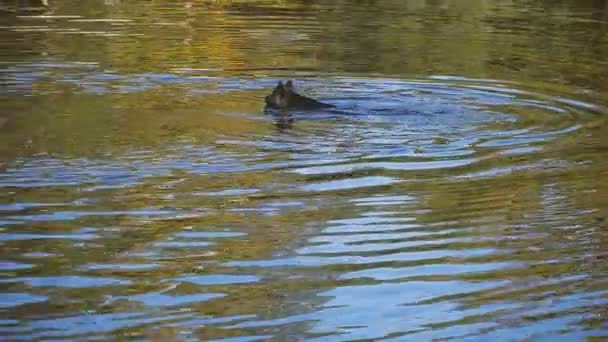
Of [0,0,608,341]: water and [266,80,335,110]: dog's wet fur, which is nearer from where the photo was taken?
[0,0,608,341]: water

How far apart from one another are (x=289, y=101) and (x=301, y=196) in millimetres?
4353

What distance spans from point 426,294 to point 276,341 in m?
1.25

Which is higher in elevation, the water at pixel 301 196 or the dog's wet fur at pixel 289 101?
the dog's wet fur at pixel 289 101

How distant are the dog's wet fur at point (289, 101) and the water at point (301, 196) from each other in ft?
0.65

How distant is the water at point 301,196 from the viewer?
6.85m

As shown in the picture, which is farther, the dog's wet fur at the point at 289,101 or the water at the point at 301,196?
the dog's wet fur at the point at 289,101

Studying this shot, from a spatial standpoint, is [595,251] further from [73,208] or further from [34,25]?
[34,25]

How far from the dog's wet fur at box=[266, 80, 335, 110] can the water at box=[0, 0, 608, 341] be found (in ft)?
0.65

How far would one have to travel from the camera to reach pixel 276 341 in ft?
20.7

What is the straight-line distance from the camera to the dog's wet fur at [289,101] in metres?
14.0

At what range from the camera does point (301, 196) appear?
385 inches

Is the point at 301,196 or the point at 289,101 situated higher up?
the point at 289,101

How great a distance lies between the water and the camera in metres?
6.85

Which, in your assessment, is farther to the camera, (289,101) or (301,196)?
(289,101)
